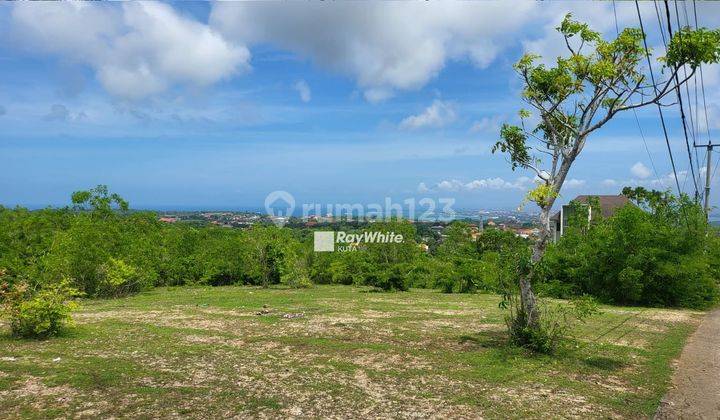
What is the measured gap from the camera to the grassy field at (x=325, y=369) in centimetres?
557

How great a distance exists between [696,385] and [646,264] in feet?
33.3

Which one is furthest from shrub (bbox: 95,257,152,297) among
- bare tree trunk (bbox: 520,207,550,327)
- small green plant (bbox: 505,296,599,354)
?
bare tree trunk (bbox: 520,207,550,327)

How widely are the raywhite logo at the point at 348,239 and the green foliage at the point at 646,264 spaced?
8.77 m

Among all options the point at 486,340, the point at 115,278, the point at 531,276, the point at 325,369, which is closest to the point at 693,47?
the point at 531,276

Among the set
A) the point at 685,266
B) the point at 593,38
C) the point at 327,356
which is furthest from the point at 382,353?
the point at 685,266

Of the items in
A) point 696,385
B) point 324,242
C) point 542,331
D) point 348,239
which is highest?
point 348,239

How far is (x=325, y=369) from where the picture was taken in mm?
7047

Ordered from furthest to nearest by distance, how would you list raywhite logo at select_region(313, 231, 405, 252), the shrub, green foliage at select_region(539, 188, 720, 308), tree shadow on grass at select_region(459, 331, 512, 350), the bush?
raywhite logo at select_region(313, 231, 405, 252) < the shrub < green foliage at select_region(539, 188, 720, 308) < tree shadow on grass at select_region(459, 331, 512, 350) < the bush

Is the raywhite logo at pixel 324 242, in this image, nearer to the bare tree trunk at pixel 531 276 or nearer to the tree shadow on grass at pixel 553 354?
the tree shadow on grass at pixel 553 354

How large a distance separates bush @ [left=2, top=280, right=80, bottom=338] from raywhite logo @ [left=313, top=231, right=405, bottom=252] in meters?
16.7

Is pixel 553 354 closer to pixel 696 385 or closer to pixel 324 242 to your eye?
pixel 696 385

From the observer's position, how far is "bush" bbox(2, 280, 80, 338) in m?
8.37

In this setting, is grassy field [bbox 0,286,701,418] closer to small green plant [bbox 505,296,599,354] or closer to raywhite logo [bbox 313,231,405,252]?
small green plant [bbox 505,296,599,354]

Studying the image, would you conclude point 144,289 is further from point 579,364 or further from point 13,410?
point 579,364
